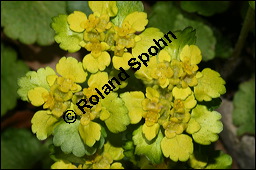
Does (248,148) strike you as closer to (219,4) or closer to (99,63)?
(219,4)

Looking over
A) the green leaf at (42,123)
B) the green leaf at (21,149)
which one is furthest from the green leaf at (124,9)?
the green leaf at (21,149)

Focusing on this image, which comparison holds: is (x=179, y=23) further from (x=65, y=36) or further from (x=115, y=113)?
(x=115, y=113)

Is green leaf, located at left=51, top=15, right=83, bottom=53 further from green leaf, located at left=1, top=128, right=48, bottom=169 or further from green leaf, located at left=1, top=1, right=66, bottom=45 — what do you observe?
green leaf, located at left=1, top=128, right=48, bottom=169

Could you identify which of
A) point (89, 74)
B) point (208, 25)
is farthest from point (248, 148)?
point (89, 74)

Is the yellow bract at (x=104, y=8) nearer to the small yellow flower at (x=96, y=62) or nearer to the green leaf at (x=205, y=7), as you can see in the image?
the small yellow flower at (x=96, y=62)

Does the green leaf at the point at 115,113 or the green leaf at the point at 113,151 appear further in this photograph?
the green leaf at the point at 113,151

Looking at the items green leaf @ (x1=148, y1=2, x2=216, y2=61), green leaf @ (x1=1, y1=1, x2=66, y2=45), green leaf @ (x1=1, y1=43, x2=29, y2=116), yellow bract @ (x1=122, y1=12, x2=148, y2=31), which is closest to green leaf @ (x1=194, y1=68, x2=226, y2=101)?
yellow bract @ (x1=122, y1=12, x2=148, y2=31)
